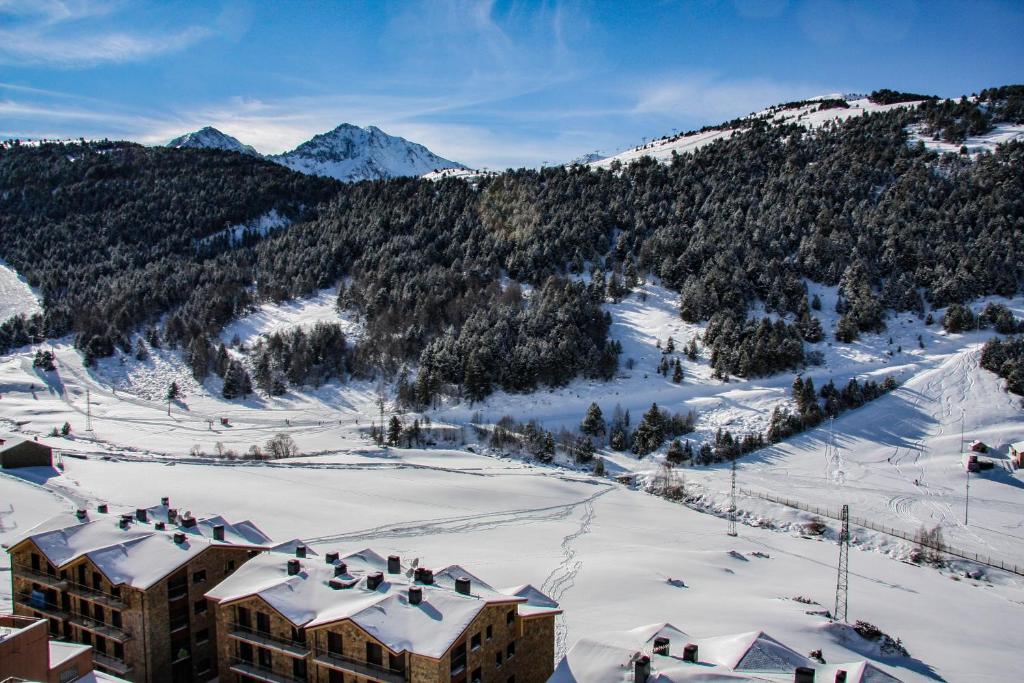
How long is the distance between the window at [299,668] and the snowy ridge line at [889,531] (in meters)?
44.8

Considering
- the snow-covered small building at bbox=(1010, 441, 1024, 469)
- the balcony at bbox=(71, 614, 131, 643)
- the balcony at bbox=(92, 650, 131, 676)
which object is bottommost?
the snow-covered small building at bbox=(1010, 441, 1024, 469)

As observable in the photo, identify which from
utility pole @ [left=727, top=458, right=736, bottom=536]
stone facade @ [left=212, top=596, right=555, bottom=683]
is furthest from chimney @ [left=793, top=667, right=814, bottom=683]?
utility pole @ [left=727, top=458, right=736, bottom=536]

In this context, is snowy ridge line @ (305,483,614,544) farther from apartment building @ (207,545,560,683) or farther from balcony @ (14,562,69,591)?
apartment building @ (207,545,560,683)

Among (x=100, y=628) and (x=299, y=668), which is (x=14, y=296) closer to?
(x=100, y=628)

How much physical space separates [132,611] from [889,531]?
167 ft

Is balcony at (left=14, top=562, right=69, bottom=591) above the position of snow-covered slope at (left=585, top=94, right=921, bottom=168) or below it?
below

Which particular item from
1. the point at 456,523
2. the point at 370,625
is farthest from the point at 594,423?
the point at 370,625

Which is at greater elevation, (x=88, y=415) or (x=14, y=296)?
(x=14, y=296)

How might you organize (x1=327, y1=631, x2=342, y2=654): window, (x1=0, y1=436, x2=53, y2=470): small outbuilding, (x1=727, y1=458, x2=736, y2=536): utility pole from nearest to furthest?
(x1=327, y1=631, x2=342, y2=654): window → (x1=727, y1=458, x2=736, y2=536): utility pole → (x1=0, y1=436, x2=53, y2=470): small outbuilding

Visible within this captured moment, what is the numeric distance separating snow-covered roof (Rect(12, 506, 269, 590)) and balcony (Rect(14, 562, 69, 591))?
2.93 ft

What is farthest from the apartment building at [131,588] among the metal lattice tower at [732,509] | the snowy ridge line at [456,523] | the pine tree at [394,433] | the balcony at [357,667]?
the pine tree at [394,433]

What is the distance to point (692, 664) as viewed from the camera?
62.0ft

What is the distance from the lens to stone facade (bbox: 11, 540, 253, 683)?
24.8 m

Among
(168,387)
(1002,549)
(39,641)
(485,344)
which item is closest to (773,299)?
(485,344)
